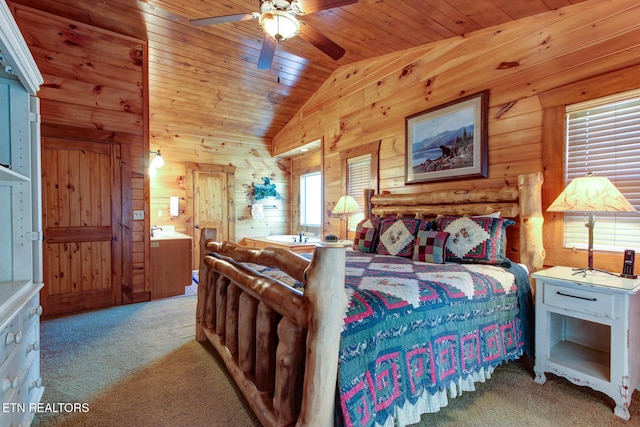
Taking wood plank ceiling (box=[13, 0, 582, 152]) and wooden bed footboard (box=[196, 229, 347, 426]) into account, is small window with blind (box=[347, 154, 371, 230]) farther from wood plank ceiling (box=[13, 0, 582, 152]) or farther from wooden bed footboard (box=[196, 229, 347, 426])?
wooden bed footboard (box=[196, 229, 347, 426])

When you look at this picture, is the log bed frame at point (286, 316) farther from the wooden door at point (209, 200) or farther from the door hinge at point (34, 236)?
the wooden door at point (209, 200)

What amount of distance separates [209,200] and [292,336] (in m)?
5.17

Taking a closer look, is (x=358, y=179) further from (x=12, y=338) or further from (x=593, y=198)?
(x=12, y=338)

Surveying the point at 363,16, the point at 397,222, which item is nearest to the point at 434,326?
the point at 397,222

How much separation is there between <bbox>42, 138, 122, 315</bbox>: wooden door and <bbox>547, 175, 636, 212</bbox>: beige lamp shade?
449 cm

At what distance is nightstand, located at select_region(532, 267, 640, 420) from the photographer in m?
1.69

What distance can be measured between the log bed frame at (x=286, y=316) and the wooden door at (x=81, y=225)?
6.10 ft

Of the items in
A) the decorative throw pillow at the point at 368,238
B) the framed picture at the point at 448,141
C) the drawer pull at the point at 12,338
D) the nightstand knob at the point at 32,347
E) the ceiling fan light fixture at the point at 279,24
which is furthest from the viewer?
the decorative throw pillow at the point at 368,238

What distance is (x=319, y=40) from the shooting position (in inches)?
103

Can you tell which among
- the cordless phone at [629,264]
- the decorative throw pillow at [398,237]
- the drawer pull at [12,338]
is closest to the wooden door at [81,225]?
the drawer pull at [12,338]

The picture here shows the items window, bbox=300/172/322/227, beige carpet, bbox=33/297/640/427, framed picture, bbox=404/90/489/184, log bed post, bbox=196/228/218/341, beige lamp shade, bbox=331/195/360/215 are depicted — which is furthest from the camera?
window, bbox=300/172/322/227

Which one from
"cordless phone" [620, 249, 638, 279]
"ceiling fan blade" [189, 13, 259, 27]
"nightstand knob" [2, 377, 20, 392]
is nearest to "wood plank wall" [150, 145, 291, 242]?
"ceiling fan blade" [189, 13, 259, 27]

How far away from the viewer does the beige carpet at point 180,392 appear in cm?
165

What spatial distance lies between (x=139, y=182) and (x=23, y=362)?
2.77 metres
